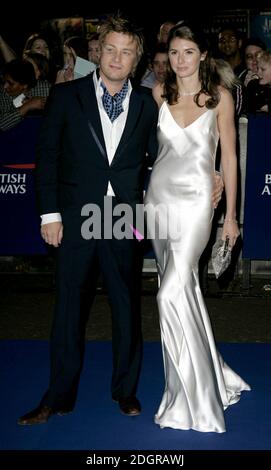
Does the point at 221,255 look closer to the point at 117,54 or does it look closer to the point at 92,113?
the point at 92,113

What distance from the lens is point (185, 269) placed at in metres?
3.78

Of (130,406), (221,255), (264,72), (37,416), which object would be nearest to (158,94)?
(221,255)

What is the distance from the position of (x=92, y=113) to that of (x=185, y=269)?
926 mm

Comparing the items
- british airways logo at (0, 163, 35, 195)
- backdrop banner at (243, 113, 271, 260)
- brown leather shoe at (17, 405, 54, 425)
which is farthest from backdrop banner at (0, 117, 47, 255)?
brown leather shoe at (17, 405, 54, 425)

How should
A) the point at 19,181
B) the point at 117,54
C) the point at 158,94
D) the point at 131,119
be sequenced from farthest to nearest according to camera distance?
the point at 19,181 < the point at 158,94 < the point at 131,119 < the point at 117,54

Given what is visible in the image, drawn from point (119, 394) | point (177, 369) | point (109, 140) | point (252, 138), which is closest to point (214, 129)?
Answer: point (109, 140)

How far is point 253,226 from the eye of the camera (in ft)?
21.7

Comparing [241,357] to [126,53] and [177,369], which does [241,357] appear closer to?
[177,369]

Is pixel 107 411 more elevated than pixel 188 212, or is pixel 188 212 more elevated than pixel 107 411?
pixel 188 212

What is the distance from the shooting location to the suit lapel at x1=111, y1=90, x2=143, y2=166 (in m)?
3.70

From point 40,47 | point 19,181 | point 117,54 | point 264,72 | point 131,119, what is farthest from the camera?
point 40,47

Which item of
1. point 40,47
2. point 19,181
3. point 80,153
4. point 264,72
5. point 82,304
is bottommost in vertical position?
point 82,304

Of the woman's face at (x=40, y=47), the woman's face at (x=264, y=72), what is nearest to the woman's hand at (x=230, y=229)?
the woman's face at (x=264, y=72)

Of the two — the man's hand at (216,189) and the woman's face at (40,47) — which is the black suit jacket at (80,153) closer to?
the man's hand at (216,189)
